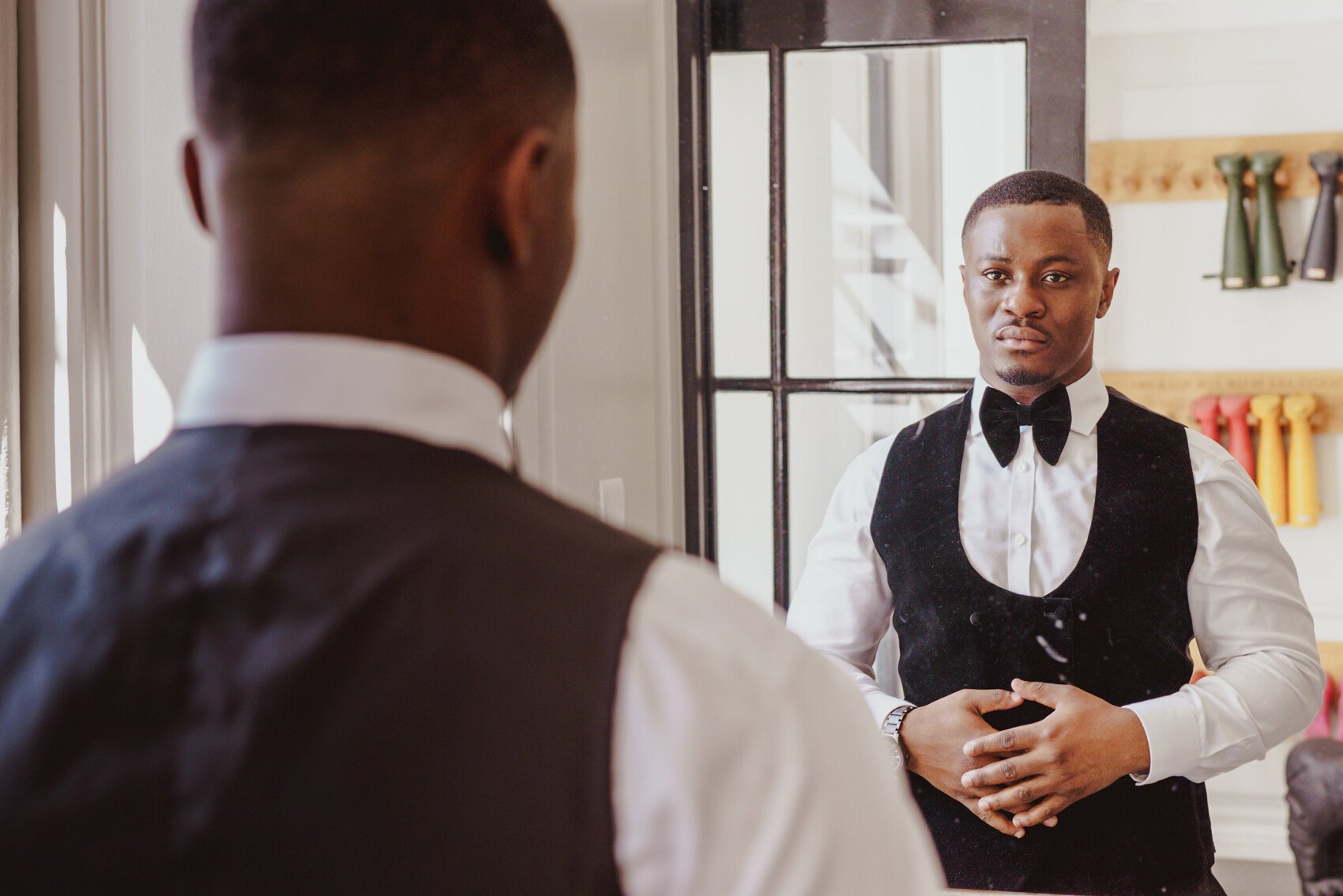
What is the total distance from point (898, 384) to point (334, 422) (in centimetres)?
89

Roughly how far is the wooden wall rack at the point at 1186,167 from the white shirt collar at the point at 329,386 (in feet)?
2.56

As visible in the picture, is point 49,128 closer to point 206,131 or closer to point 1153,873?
point 206,131

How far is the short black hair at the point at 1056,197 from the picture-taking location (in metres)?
0.89

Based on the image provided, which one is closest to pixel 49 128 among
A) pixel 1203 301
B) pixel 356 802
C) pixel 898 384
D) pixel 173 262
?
pixel 173 262

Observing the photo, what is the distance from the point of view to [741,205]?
46.9 inches

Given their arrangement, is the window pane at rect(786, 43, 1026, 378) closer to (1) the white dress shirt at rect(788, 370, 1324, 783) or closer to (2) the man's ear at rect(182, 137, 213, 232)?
(1) the white dress shirt at rect(788, 370, 1324, 783)

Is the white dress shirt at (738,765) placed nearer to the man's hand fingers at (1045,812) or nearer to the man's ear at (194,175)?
the man's ear at (194,175)

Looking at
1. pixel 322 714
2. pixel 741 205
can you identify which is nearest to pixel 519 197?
pixel 322 714

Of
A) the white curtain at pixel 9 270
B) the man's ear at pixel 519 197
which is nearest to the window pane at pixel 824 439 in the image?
the white curtain at pixel 9 270

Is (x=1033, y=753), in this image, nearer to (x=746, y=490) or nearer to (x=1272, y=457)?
(x=1272, y=457)

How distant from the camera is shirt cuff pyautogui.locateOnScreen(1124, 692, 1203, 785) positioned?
0.84 meters

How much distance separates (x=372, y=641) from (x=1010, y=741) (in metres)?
0.69

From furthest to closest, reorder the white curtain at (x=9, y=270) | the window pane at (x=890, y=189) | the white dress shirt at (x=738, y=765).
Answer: the window pane at (x=890, y=189) → the white curtain at (x=9, y=270) → the white dress shirt at (x=738, y=765)

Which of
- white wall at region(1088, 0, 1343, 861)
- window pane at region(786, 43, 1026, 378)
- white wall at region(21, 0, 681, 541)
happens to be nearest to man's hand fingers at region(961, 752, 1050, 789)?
white wall at region(1088, 0, 1343, 861)
